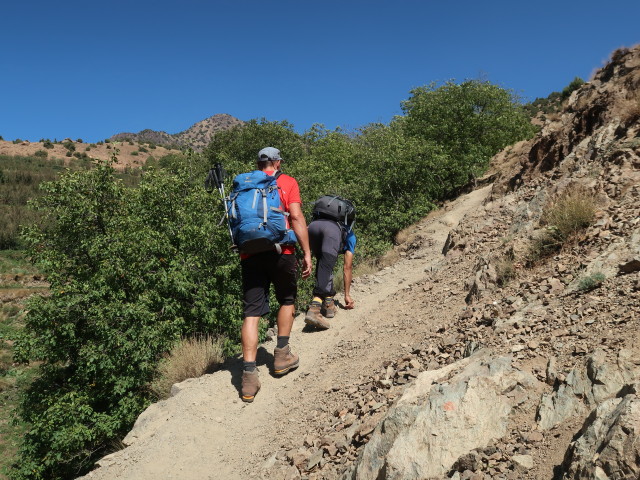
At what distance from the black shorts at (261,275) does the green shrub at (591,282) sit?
225 cm

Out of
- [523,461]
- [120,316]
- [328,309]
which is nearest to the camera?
[523,461]

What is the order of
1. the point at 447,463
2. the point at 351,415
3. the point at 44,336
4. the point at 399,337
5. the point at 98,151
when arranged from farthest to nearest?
the point at 98,151 < the point at 44,336 < the point at 399,337 < the point at 351,415 < the point at 447,463

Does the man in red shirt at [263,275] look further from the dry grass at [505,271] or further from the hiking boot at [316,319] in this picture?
the dry grass at [505,271]

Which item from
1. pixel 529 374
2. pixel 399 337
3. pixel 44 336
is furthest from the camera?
pixel 44 336

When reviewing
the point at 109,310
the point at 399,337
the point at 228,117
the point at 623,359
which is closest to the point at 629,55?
the point at 399,337

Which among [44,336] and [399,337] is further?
[44,336]

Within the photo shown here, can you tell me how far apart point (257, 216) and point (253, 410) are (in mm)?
1690

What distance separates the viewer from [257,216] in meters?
3.94

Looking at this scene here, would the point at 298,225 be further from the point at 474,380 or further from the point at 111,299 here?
the point at 111,299

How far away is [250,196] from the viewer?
3990 millimetres

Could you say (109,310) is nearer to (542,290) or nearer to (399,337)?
(399,337)

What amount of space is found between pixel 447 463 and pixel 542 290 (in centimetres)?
198

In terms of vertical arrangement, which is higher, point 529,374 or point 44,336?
point 529,374

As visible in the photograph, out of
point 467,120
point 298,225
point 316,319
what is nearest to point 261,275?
point 298,225
